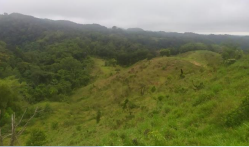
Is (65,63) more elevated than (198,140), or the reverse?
(198,140)

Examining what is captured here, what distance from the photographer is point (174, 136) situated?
5.14m

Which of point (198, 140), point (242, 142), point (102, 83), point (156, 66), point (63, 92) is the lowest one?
point (63, 92)

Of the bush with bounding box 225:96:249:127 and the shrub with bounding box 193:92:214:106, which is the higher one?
the bush with bounding box 225:96:249:127

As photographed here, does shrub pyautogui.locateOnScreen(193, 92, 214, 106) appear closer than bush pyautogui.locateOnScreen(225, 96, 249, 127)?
No

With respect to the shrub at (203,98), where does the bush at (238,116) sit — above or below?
above

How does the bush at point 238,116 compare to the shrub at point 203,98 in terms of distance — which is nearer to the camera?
the bush at point 238,116

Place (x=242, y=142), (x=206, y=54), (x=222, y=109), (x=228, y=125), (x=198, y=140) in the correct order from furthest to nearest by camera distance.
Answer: (x=206, y=54) → (x=222, y=109) → (x=228, y=125) → (x=198, y=140) → (x=242, y=142)

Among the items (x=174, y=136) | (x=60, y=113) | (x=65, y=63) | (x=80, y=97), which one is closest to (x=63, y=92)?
(x=80, y=97)

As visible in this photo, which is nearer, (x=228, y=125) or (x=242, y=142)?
(x=242, y=142)

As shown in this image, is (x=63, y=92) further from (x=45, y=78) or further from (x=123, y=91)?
(x=123, y=91)

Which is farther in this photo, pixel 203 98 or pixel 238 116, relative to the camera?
pixel 203 98

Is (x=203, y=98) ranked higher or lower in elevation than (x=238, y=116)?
lower

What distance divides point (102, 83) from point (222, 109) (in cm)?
2967

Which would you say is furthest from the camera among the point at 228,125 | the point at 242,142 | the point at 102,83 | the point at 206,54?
the point at 206,54
